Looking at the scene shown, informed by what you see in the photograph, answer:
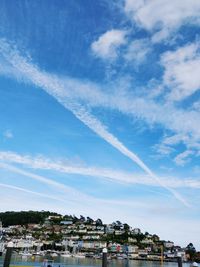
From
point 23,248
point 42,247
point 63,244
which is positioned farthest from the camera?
point 63,244

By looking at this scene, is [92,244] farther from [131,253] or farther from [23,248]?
[23,248]

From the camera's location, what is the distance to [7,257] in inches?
509

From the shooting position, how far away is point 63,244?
611 feet

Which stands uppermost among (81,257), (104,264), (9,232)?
(9,232)

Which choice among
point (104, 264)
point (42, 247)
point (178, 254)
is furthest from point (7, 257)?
point (42, 247)

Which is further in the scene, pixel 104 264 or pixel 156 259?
pixel 156 259

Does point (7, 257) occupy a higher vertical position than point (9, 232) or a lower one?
lower

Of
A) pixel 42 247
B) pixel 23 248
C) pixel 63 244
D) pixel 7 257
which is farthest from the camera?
pixel 63 244

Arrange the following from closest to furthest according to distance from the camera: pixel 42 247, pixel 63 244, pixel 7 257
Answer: pixel 7 257 < pixel 42 247 < pixel 63 244

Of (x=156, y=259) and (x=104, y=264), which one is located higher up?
(x=156, y=259)

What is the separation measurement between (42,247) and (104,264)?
562 ft

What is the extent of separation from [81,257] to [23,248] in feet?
85.0

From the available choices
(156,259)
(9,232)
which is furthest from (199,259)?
(9,232)

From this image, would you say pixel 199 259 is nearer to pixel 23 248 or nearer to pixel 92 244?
pixel 92 244
